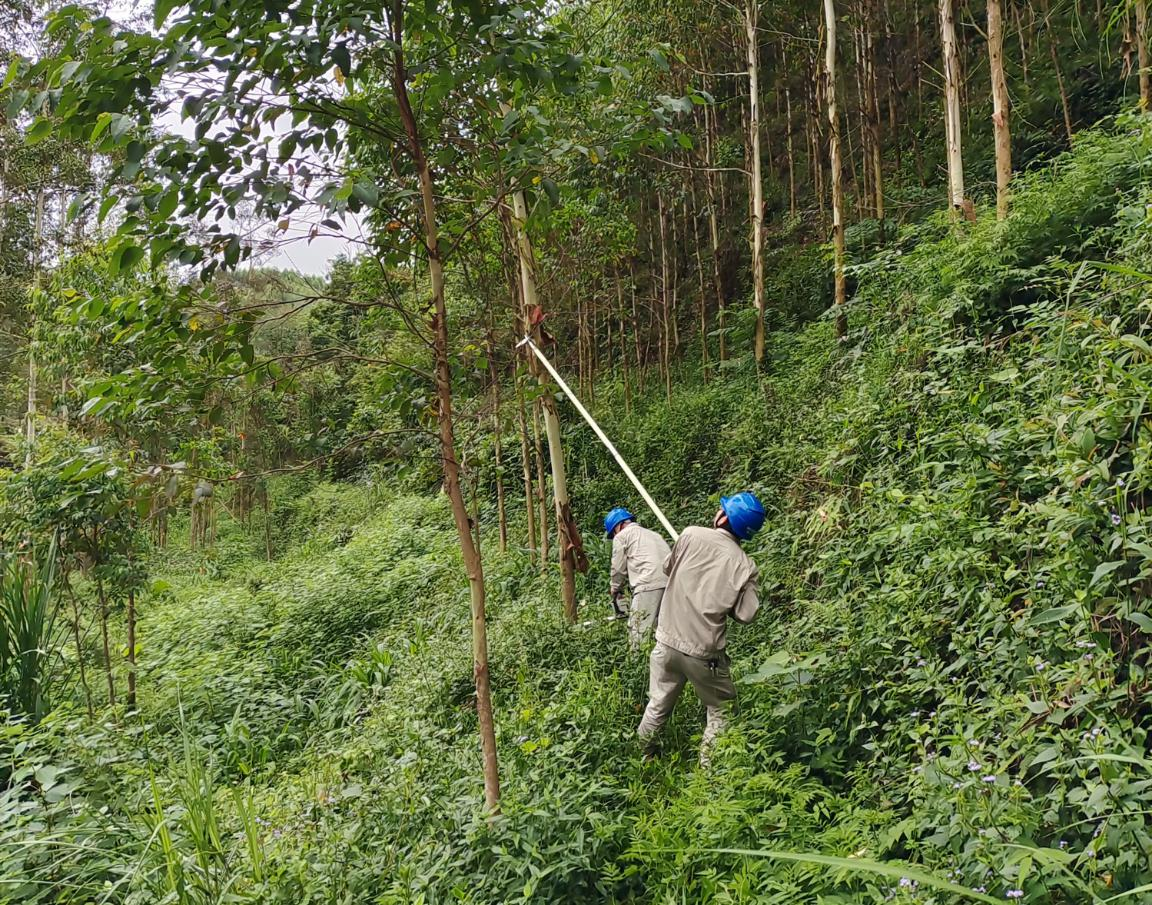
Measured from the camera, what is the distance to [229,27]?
1897 millimetres

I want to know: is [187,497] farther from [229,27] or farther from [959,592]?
[959,592]

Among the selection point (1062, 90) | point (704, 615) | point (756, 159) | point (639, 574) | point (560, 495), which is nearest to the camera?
point (704, 615)

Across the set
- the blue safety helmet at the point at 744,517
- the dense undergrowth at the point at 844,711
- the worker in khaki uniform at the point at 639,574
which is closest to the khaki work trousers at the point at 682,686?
the dense undergrowth at the point at 844,711

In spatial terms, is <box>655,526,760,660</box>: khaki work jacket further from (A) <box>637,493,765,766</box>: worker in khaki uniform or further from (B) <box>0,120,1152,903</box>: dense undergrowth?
(B) <box>0,120,1152,903</box>: dense undergrowth

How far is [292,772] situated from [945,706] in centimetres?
403

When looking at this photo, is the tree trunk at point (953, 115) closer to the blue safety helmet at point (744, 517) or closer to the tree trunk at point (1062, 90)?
the tree trunk at point (1062, 90)

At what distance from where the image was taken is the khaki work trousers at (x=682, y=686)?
11.8ft

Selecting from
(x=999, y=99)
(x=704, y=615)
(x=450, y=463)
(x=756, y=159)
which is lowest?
(x=704, y=615)

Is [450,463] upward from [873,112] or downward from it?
downward

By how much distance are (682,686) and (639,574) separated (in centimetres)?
130

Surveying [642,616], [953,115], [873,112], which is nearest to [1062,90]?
[873,112]

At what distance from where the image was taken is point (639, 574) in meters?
4.96

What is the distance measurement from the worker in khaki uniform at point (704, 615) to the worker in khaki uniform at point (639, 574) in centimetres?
82

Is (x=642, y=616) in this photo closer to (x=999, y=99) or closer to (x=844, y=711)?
(x=844, y=711)
